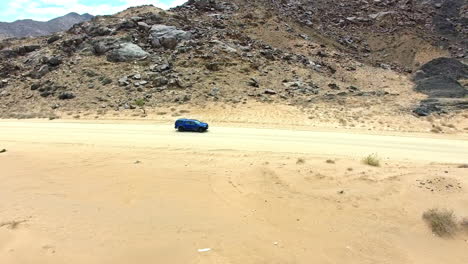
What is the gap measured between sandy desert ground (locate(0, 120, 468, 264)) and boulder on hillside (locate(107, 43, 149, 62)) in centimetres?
2597

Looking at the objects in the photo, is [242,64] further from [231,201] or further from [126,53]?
[231,201]

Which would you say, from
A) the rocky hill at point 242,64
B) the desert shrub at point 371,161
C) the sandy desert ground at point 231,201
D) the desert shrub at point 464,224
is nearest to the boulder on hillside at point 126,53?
the rocky hill at point 242,64

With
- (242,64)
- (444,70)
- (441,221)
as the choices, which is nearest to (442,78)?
(444,70)

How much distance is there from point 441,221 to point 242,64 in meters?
36.3

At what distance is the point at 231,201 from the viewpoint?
1557 cm

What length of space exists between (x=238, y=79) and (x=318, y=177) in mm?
28198

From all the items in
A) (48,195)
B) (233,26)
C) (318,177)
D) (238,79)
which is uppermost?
(233,26)

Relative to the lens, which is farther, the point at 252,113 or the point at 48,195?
the point at 252,113

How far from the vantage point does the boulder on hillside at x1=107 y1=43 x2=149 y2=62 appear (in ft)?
163

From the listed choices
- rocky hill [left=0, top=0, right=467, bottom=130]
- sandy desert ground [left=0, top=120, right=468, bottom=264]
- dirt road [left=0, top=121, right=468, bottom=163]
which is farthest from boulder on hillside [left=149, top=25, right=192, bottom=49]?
sandy desert ground [left=0, top=120, right=468, bottom=264]

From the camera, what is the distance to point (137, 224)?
13.9 meters

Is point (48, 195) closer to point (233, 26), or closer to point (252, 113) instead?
point (252, 113)

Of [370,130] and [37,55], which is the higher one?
[37,55]

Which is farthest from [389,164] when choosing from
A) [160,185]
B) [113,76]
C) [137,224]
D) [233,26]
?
[233,26]
